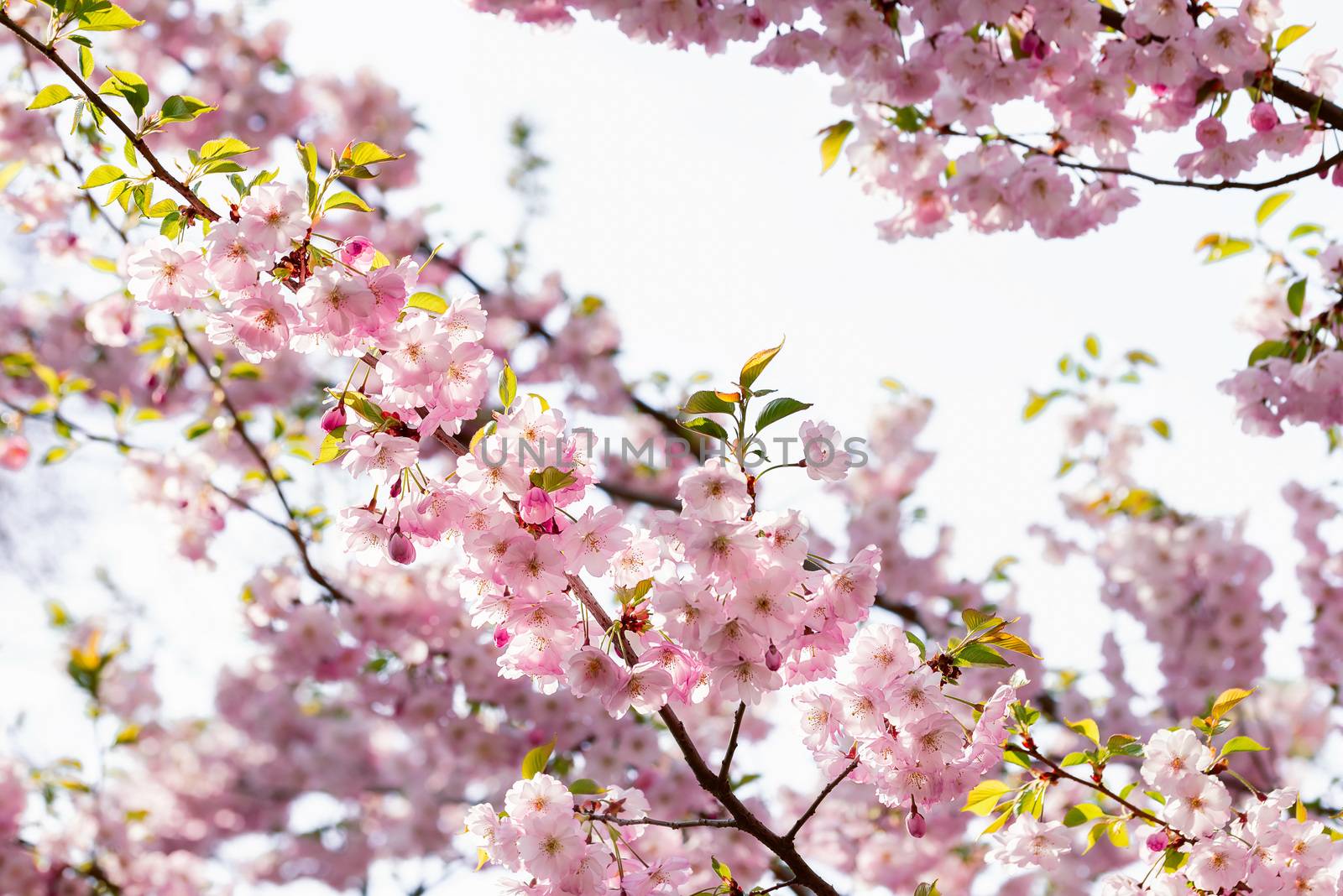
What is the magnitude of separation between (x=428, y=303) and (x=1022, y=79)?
195cm

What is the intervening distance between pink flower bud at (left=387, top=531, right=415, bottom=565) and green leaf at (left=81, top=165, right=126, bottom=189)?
815mm

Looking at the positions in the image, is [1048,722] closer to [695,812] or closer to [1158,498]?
[1158,498]

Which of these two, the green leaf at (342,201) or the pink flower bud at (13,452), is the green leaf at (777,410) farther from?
the pink flower bud at (13,452)

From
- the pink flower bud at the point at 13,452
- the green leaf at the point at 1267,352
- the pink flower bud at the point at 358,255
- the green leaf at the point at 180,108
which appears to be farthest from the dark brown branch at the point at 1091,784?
the pink flower bud at the point at 13,452

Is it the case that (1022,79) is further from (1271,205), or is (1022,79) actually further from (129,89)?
(129,89)

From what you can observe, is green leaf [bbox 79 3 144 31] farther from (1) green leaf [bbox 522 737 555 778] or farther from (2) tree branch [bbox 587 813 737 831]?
(2) tree branch [bbox 587 813 737 831]

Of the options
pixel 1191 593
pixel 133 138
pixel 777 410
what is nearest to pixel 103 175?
pixel 133 138

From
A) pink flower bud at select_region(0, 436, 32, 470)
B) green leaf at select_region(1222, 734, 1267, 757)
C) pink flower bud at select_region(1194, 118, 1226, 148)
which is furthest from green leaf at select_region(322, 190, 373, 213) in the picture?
pink flower bud at select_region(0, 436, 32, 470)

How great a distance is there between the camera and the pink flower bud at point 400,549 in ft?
5.37

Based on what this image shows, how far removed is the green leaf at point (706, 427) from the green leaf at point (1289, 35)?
2.16 metres

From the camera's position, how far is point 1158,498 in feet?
18.8

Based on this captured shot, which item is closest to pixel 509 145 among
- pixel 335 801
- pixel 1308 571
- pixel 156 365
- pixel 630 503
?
pixel 630 503

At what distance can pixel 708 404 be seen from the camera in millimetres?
1520

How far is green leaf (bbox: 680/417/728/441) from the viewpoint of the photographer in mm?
1520
